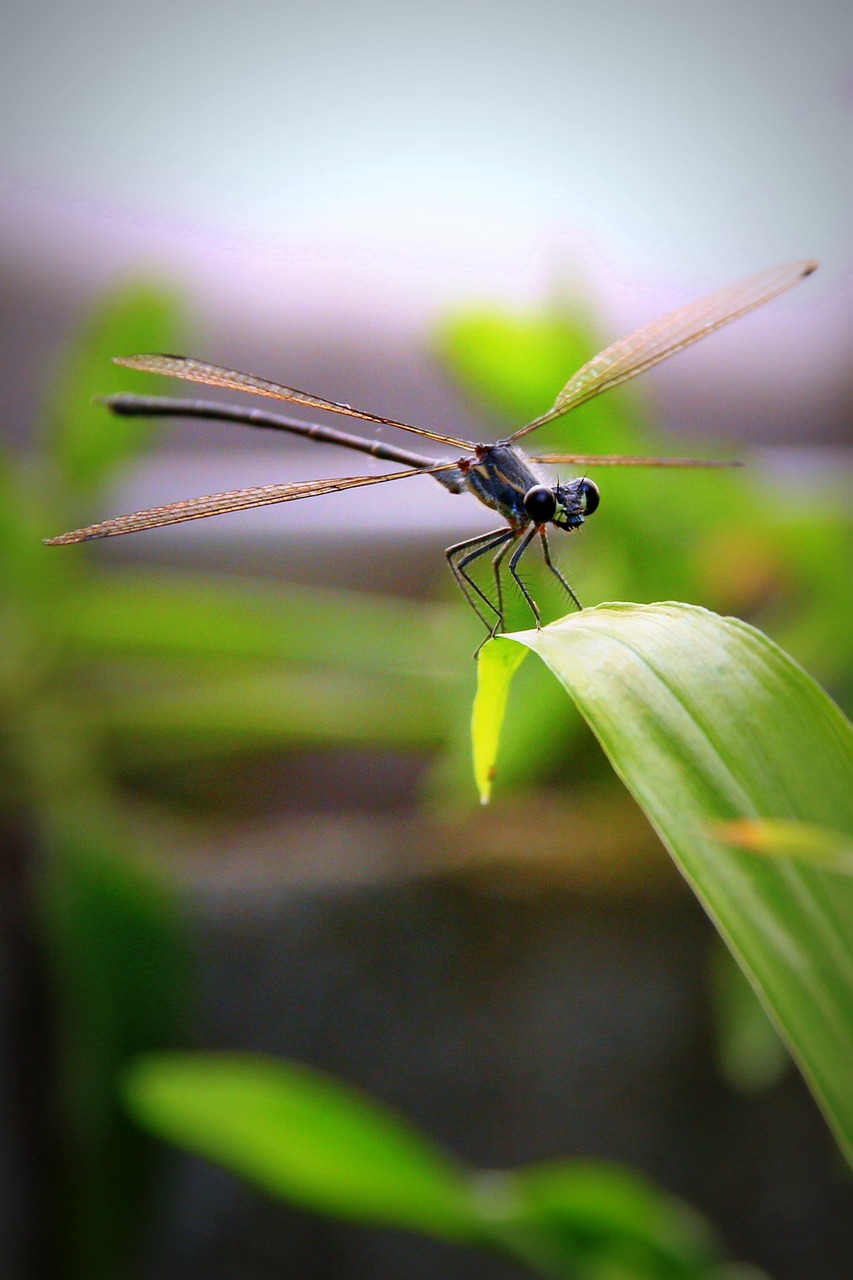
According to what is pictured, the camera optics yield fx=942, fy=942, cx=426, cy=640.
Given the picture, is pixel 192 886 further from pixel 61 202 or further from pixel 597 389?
pixel 61 202

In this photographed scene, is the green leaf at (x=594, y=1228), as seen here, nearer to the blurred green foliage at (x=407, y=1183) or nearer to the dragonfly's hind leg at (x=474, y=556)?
the blurred green foliage at (x=407, y=1183)

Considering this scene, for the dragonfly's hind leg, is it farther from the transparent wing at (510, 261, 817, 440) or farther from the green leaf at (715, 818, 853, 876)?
the green leaf at (715, 818, 853, 876)

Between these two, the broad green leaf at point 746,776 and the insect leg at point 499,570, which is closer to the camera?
the broad green leaf at point 746,776

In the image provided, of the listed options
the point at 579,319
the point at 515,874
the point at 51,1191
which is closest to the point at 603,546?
the point at 579,319

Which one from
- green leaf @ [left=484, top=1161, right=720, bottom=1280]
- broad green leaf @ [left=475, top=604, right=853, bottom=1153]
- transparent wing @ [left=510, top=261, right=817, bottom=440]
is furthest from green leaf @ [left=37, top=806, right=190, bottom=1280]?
broad green leaf @ [left=475, top=604, right=853, bottom=1153]

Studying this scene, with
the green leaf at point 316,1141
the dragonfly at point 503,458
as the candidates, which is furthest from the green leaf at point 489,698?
the green leaf at point 316,1141

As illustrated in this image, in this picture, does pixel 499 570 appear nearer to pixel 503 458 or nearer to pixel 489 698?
pixel 503 458
